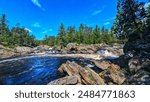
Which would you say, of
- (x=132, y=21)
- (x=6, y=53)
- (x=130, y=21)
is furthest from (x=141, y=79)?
(x=6, y=53)

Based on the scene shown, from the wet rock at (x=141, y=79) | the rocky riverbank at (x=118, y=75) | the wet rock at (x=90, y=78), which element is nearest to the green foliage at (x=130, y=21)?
A: the rocky riverbank at (x=118, y=75)

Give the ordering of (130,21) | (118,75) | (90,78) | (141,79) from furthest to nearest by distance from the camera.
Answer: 1. (130,21)
2. (118,75)
3. (90,78)
4. (141,79)

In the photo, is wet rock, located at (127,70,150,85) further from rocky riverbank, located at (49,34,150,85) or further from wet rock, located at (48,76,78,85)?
wet rock, located at (48,76,78,85)

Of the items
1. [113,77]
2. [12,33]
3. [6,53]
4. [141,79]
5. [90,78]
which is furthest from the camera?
[6,53]

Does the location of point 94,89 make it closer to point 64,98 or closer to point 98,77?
point 64,98

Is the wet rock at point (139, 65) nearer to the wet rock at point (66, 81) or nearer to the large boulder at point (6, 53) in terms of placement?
the wet rock at point (66, 81)

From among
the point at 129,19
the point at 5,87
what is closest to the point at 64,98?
the point at 5,87

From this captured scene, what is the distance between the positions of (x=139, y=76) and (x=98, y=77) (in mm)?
1506

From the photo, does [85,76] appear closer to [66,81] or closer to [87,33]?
[66,81]

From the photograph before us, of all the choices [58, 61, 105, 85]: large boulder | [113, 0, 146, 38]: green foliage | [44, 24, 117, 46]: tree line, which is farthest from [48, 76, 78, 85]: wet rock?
[113, 0, 146, 38]: green foliage

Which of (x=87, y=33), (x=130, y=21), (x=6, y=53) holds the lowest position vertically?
(x=6, y=53)

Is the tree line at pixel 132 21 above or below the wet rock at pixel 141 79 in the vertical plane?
above

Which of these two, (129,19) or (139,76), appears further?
(129,19)

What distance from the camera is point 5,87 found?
5.02 metres
